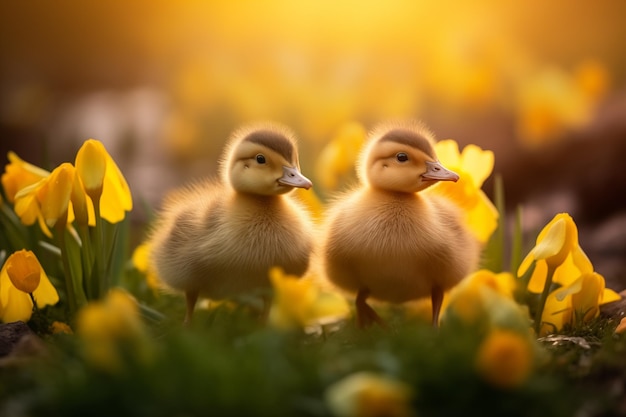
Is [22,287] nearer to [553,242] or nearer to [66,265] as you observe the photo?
[66,265]

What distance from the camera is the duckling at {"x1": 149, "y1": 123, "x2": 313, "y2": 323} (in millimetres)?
1723

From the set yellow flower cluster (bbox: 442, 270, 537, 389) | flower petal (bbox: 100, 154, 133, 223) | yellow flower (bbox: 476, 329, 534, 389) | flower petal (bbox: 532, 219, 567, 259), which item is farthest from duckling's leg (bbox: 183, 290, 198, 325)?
yellow flower (bbox: 476, 329, 534, 389)

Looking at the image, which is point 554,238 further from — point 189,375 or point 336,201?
point 189,375

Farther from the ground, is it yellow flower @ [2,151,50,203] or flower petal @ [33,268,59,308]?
yellow flower @ [2,151,50,203]

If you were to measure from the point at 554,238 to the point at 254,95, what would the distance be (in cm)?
331

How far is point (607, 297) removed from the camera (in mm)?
1926

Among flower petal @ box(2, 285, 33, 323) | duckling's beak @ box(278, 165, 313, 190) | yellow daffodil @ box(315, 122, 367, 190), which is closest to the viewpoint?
duckling's beak @ box(278, 165, 313, 190)

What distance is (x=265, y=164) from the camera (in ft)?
5.67

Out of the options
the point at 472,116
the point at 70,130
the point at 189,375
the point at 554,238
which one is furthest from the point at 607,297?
the point at 70,130

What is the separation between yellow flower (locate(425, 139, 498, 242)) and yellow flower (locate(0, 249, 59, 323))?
92 cm

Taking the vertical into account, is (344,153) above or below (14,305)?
above

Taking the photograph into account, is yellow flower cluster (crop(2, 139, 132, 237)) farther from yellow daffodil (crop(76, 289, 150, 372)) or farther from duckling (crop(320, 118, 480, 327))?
yellow daffodil (crop(76, 289, 150, 372))

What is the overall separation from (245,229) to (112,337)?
608 mm

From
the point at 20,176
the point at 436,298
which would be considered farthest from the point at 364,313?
the point at 20,176
